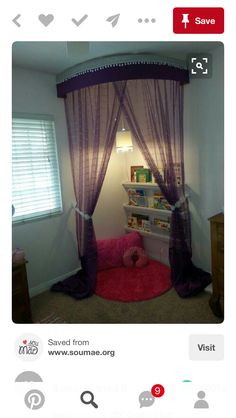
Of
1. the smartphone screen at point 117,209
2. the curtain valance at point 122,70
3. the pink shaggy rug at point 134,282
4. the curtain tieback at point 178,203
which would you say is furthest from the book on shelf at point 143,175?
the curtain valance at point 122,70

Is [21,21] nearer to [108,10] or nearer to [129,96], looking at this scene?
[108,10]

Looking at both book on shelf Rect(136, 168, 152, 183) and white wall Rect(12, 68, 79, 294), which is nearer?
white wall Rect(12, 68, 79, 294)

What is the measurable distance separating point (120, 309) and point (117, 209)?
1.08 meters

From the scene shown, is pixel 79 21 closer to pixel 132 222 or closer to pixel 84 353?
pixel 84 353

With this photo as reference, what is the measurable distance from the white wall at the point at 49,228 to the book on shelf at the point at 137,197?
694mm

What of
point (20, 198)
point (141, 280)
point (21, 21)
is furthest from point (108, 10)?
point (141, 280)

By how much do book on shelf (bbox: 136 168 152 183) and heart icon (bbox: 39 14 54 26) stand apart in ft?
5.76

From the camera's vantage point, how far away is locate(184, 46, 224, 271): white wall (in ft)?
4.89

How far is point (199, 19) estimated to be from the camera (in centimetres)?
47

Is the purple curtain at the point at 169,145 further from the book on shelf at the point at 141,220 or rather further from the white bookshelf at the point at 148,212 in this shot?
the book on shelf at the point at 141,220

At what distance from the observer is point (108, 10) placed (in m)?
0.48

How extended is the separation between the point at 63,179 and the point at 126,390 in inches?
58.9

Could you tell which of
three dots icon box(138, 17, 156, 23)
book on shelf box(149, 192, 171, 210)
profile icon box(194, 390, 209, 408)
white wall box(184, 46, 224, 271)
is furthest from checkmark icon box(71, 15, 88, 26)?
book on shelf box(149, 192, 171, 210)

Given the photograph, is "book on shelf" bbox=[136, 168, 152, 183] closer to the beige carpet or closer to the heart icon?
the beige carpet
